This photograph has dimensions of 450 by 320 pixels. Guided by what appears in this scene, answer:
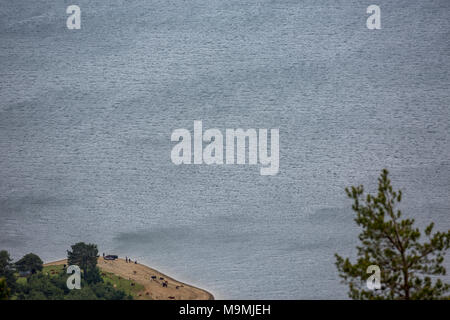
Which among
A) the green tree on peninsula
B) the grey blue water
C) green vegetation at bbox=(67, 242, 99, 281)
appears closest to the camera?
the green tree on peninsula

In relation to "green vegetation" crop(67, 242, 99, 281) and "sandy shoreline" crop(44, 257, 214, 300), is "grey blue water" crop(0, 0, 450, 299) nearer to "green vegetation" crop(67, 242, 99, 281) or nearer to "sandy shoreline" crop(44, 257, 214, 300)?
"sandy shoreline" crop(44, 257, 214, 300)

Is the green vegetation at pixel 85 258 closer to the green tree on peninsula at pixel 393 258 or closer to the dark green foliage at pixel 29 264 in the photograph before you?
the dark green foliage at pixel 29 264

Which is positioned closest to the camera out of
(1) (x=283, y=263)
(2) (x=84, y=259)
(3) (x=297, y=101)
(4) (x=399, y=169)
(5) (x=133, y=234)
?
(2) (x=84, y=259)

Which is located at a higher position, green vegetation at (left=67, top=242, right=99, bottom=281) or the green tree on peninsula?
green vegetation at (left=67, top=242, right=99, bottom=281)

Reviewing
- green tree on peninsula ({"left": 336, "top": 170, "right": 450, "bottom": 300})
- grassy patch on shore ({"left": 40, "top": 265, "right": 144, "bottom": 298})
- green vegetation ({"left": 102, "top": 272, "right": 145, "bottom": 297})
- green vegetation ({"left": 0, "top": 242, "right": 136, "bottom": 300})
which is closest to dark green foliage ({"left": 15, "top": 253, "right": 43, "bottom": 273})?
green vegetation ({"left": 0, "top": 242, "right": 136, "bottom": 300})

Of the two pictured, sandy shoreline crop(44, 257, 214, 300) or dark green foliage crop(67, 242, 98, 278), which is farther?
dark green foliage crop(67, 242, 98, 278)

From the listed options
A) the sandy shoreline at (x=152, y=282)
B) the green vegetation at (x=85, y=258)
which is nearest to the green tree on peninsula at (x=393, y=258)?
the sandy shoreline at (x=152, y=282)
